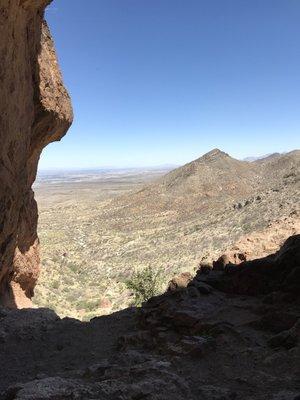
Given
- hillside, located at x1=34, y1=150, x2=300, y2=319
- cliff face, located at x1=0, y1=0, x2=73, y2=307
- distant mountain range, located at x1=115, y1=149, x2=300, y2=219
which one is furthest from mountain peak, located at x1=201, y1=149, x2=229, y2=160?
cliff face, located at x1=0, y1=0, x2=73, y2=307

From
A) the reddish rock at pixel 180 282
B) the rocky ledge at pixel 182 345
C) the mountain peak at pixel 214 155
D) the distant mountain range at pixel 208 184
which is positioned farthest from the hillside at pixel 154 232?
the mountain peak at pixel 214 155

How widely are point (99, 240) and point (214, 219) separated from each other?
15633 millimetres

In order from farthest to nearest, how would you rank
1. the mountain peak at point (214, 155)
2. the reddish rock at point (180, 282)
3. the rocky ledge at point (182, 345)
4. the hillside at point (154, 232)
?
1. the mountain peak at point (214, 155)
2. the hillside at point (154, 232)
3. the reddish rock at point (180, 282)
4. the rocky ledge at point (182, 345)

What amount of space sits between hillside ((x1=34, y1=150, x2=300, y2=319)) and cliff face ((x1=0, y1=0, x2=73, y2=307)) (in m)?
9.37

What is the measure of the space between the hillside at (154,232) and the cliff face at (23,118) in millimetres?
9371

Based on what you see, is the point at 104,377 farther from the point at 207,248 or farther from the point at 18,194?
the point at 207,248

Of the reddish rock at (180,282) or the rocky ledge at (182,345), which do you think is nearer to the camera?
the rocky ledge at (182,345)

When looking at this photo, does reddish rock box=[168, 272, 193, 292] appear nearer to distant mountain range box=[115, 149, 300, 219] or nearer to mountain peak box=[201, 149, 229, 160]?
distant mountain range box=[115, 149, 300, 219]

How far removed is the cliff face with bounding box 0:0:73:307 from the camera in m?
13.0

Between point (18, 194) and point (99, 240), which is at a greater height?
point (18, 194)

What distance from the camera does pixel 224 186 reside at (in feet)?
247

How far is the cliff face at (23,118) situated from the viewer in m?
13.0

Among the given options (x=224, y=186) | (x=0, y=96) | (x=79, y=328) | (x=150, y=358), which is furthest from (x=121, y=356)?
(x=224, y=186)

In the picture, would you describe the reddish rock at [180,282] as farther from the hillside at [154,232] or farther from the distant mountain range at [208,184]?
the distant mountain range at [208,184]
